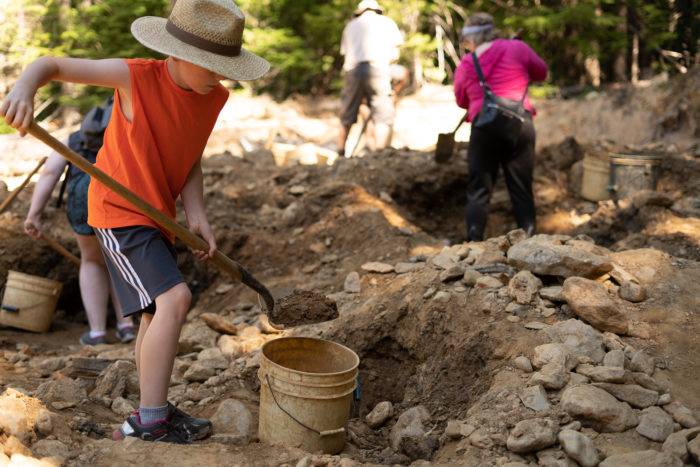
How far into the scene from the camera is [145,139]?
10.2ft

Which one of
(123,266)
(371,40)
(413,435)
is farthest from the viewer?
(371,40)

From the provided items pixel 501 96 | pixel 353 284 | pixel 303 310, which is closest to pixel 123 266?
pixel 303 310

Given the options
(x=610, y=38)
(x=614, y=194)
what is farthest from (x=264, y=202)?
(x=610, y=38)

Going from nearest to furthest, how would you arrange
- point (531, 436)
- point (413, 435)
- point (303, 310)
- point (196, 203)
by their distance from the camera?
point (531, 436) < point (413, 435) < point (196, 203) < point (303, 310)

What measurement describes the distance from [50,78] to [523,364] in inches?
92.4

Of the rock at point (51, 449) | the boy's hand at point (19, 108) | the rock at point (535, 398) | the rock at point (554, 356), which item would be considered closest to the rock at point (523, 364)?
the rock at point (554, 356)

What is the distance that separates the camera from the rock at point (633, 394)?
124 inches

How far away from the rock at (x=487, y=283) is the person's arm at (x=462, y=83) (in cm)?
A: 239

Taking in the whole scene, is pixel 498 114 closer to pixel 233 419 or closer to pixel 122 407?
pixel 233 419

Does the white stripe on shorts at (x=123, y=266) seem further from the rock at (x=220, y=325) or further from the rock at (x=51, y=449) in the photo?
the rock at (x=220, y=325)

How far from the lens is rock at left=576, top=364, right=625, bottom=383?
325cm

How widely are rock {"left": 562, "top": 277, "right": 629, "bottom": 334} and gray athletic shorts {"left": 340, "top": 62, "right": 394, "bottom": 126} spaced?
5122mm

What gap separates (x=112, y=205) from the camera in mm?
3135

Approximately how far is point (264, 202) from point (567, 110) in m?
5.51
